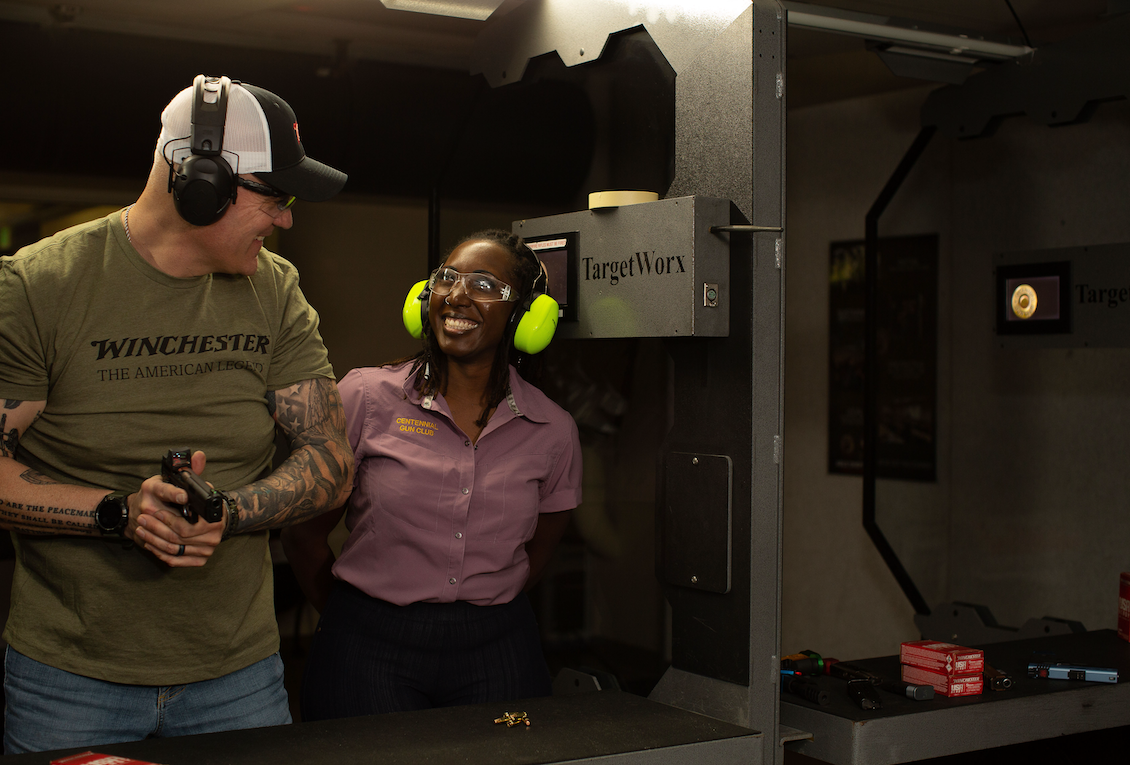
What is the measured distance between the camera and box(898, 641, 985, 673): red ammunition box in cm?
227

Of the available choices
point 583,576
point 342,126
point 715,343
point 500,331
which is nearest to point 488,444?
point 500,331

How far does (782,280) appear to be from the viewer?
2023mm

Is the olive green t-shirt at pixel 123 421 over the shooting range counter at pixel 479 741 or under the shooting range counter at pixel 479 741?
over

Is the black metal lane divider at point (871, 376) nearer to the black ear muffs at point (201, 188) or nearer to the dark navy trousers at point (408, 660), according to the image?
the dark navy trousers at point (408, 660)

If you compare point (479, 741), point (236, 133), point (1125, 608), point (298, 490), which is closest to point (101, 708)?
point (298, 490)

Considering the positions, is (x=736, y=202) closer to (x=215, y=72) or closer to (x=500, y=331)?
(x=500, y=331)

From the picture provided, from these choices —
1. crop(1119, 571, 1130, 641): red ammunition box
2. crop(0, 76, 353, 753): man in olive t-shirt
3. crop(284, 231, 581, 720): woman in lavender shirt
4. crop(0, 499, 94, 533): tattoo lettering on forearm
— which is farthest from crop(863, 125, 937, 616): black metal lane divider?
crop(0, 499, 94, 533): tattoo lettering on forearm

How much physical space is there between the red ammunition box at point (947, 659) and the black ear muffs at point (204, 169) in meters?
1.65

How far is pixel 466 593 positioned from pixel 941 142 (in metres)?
3.62

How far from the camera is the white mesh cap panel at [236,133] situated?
1769 mm

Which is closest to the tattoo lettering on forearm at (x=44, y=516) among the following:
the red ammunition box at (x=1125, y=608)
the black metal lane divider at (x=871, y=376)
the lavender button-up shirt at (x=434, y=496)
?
the lavender button-up shirt at (x=434, y=496)

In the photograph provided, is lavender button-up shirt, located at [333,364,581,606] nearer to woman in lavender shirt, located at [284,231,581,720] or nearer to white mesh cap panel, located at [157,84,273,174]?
woman in lavender shirt, located at [284,231,581,720]

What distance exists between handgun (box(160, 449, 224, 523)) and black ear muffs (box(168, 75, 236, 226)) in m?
0.38

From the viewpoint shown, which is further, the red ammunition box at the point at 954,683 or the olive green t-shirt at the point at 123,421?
the red ammunition box at the point at 954,683
